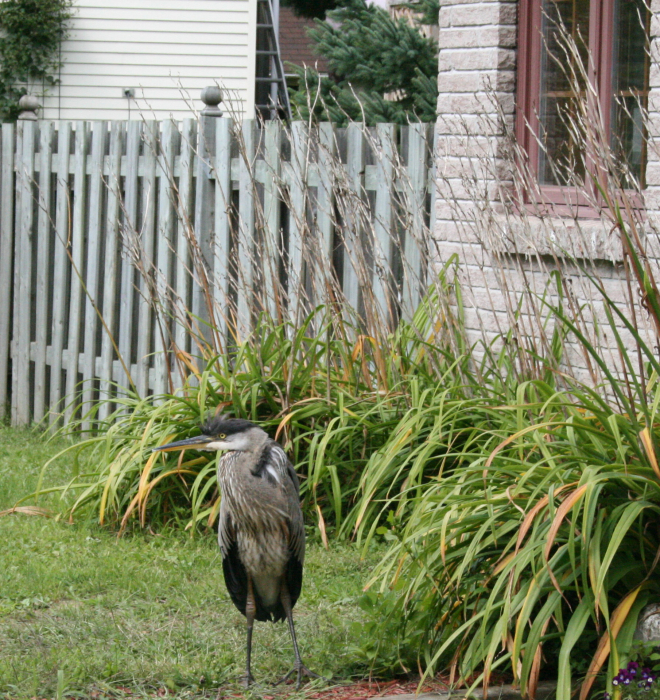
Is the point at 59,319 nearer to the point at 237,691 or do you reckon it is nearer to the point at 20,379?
the point at 20,379

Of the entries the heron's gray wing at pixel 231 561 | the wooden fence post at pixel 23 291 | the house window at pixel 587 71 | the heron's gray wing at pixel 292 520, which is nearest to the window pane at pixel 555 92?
the house window at pixel 587 71

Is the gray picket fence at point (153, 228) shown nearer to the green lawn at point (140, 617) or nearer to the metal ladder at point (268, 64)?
the green lawn at point (140, 617)

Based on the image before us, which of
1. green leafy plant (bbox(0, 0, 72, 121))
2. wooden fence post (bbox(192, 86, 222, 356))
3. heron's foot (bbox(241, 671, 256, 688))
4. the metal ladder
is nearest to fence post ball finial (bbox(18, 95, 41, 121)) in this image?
wooden fence post (bbox(192, 86, 222, 356))

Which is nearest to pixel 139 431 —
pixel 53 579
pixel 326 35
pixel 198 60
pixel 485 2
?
pixel 53 579

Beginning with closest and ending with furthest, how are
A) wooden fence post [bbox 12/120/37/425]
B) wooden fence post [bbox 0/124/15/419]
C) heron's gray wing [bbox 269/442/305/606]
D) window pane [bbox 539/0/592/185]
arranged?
heron's gray wing [bbox 269/442/305/606] → window pane [bbox 539/0/592/185] → wooden fence post [bbox 12/120/37/425] → wooden fence post [bbox 0/124/15/419]

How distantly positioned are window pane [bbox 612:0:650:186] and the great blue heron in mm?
2876

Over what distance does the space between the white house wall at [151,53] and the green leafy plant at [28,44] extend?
21 centimetres

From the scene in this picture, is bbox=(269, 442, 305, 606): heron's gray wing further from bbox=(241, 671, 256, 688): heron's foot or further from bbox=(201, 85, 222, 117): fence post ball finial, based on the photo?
bbox=(201, 85, 222, 117): fence post ball finial

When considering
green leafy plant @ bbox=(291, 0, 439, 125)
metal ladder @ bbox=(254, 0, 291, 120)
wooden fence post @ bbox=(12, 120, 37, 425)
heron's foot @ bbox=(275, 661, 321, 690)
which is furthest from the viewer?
metal ladder @ bbox=(254, 0, 291, 120)

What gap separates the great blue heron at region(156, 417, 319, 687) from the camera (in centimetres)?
370

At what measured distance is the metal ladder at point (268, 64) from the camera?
18297mm

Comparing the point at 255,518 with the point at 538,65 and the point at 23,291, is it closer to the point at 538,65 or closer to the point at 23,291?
the point at 538,65

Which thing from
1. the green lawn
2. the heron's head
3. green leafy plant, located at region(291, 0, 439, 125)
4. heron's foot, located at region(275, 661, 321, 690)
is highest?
green leafy plant, located at region(291, 0, 439, 125)

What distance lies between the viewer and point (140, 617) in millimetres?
4359
